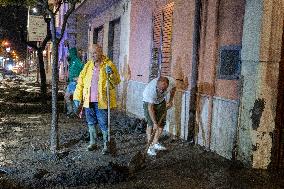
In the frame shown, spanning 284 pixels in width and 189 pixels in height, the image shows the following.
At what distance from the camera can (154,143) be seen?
24.4ft

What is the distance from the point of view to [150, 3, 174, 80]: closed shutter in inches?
397

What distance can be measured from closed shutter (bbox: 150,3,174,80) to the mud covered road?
1949 mm

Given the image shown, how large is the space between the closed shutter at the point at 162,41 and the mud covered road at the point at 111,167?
1.95 metres

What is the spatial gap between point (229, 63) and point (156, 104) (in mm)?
1561

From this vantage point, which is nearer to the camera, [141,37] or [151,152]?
[151,152]

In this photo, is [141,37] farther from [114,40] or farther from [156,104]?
[156,104]

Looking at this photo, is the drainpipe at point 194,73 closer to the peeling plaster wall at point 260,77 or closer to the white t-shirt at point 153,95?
the white t-shirt at point 153,95

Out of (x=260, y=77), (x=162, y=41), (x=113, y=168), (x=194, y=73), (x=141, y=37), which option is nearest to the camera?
(x=113, y=168)

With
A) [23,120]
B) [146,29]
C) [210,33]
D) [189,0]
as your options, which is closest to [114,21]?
[146,29]

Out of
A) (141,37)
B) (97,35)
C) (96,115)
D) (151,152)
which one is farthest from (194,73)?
(97,35)

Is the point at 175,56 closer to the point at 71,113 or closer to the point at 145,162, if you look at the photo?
the point at 145,162

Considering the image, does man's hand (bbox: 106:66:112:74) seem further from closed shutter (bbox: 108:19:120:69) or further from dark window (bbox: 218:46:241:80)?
closed shutter (bbox: 108:19:120:69)

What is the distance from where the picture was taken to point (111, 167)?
5.83 metres

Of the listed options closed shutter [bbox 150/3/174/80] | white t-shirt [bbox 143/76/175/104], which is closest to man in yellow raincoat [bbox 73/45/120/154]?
white t-shirt [bbox 143/76/175/104]
